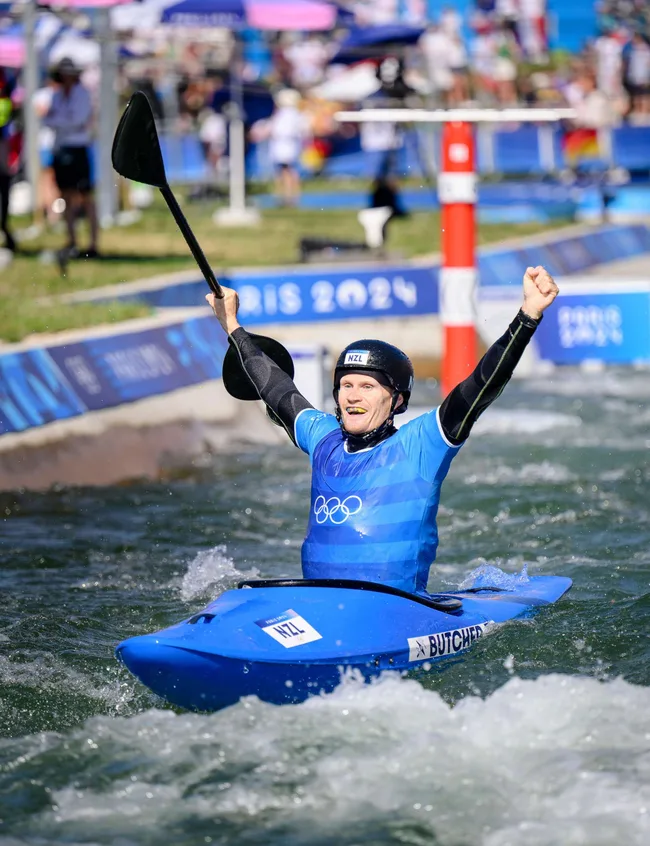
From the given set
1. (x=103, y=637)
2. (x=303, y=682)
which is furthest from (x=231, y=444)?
(x=303, y=682)

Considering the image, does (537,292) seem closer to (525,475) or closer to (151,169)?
(151,169)

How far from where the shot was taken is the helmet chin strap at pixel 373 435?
229 inches

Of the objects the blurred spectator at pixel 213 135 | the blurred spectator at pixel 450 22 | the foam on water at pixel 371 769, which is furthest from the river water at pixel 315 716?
the blurred spectator at pixel 213 135

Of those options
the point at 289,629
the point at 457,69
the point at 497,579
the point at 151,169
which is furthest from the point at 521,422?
the point at 457,69

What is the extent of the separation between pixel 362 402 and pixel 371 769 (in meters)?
1.60

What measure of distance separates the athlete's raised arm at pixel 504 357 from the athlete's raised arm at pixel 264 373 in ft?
2.92

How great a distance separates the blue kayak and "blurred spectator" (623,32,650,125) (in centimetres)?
2156

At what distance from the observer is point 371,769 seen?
4.61 meters

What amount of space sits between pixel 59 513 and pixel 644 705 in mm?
4533

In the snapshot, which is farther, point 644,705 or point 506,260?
point 506,260

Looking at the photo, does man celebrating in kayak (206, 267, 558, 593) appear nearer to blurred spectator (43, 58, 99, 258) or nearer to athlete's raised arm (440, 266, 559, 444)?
athlete's raised arm (440, 266, 559, 444)

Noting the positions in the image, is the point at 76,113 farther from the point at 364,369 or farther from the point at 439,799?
the point at 439,799

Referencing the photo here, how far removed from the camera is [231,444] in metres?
11.0

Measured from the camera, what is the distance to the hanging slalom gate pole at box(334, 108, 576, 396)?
32.7 feet
